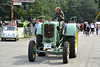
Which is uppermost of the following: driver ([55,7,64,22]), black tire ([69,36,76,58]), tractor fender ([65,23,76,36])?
driver ([55,7,64,22])

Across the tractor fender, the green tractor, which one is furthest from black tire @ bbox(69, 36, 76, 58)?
the tractor fender

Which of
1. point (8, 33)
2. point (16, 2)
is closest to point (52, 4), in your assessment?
point (16, 2)

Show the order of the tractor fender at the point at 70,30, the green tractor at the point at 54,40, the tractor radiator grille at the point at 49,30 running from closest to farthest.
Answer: the green tractor at the point at 54,40 < the tractor radiator grille at the point at 49,30 < the tractor fender at the point at 70,30

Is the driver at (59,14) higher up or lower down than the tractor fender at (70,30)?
higher up

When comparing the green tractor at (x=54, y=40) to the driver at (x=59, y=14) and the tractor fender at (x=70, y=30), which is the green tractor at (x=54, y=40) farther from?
the driver at (x=59, y=14)

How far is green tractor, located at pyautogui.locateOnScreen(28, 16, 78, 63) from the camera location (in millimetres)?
10875

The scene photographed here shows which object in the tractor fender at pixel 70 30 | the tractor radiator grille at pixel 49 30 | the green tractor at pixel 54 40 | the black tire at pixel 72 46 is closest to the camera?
the green tractor at pixel 54 40

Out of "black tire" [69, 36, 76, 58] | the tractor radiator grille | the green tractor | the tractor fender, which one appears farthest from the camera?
the tractor fender

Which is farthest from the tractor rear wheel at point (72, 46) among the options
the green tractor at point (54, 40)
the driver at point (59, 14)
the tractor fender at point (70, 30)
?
the driver at point (59, 14)

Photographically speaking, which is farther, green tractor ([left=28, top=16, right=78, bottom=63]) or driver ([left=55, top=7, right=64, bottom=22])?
driver ([left=55, top=7, right=64, bottom=22])

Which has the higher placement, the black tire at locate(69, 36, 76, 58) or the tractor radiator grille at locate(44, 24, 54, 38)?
the tractor radiator grille at locate(44, 24, 54, 38)

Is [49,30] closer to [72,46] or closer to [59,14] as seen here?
[72,46]

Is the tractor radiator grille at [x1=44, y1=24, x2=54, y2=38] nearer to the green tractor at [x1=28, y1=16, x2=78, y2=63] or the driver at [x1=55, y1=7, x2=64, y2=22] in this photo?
the green tractor at [x1=28, y1=16, x2=78, y2=63]

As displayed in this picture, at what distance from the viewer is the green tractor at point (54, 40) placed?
35.7ft
